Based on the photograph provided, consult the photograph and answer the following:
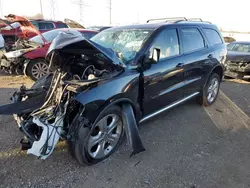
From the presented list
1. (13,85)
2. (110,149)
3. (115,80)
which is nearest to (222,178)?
(110,149)

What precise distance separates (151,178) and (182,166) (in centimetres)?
51

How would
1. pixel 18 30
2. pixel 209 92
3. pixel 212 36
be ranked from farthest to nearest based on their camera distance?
pixel 18 30 < pixel 209 92 < pixel 212 36

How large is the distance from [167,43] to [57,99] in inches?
77.7

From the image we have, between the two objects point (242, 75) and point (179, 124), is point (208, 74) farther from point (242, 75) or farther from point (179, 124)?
point (242, 75)

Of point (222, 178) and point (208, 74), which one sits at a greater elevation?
point (208, 74)

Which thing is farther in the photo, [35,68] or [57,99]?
[35,68]

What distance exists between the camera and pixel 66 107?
8.24 feet

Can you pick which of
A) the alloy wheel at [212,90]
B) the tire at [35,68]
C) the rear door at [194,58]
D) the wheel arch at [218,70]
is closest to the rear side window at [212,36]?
the rear door at [194,58]

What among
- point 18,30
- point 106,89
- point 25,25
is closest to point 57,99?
point 106,89

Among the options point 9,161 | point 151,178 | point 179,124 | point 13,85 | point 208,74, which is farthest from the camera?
point 13,85

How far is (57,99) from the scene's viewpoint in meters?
2.67

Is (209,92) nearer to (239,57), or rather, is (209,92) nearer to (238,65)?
(238,65)

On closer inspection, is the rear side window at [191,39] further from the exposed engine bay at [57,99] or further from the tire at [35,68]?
the tire at [35,68]

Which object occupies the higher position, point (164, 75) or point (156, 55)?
point (156, 55)
